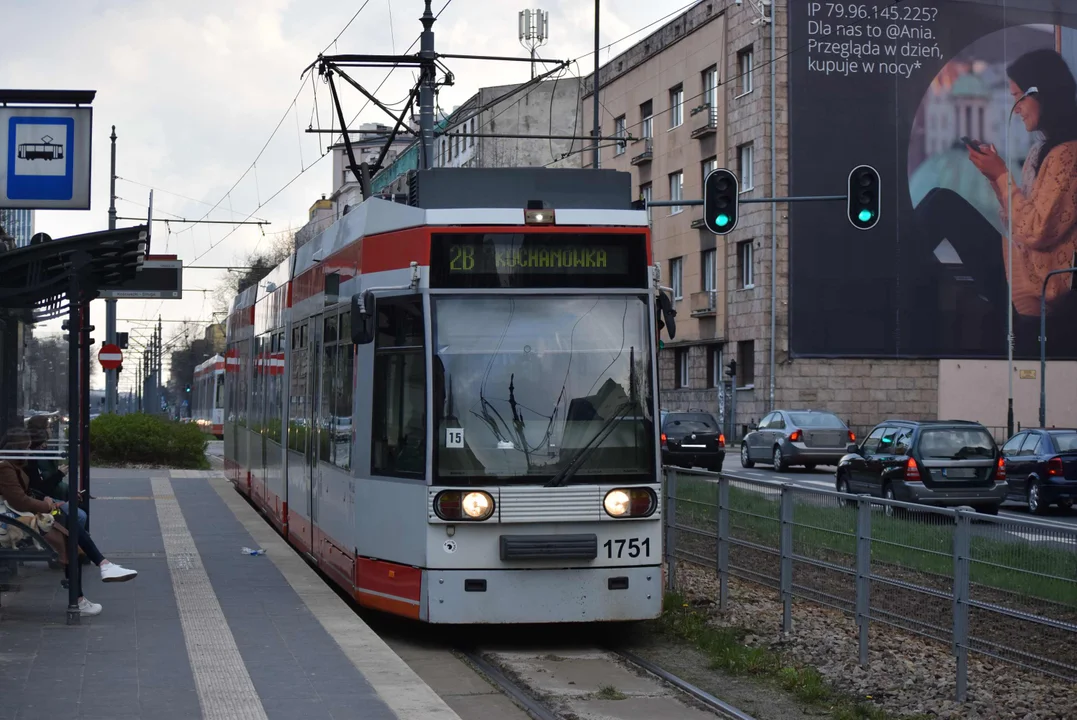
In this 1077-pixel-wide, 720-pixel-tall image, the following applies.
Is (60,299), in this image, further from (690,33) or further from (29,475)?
(690,33)

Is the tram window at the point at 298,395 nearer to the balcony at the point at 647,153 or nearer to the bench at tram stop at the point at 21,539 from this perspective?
the bench at tram stop at the point at 21,539

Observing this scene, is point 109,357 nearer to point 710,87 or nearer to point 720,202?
point 720,202

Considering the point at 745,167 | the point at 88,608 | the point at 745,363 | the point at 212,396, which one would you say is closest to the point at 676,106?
the point at 745,167

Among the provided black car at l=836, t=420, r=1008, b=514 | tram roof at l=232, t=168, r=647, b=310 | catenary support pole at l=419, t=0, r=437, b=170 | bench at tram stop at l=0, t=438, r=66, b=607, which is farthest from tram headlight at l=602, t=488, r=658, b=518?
black car at l=836, t=420, r=1008, b=514

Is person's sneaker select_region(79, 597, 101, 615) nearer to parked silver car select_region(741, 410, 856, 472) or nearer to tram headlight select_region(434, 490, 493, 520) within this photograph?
tram headlight select_region(434, 490, 493, 520)

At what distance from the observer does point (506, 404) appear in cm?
1024

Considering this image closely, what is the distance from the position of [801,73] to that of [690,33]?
22.7ft

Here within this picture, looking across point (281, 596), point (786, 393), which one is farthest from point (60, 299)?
point (786, 393)

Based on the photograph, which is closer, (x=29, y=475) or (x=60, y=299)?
(x=60, y=299)

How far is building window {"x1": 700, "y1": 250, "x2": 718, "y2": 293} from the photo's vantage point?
5472 cm

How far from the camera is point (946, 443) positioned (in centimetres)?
2320

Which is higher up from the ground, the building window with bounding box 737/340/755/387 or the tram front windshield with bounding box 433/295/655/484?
the building window with bounding box 737/340/755/387

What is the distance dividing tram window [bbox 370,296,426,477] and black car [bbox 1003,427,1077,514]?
1636cm

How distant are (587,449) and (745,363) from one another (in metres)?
42.7
